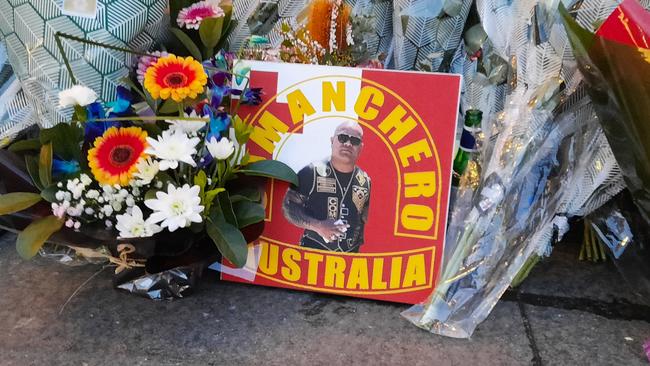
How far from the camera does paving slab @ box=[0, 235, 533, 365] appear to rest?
62.2 inches

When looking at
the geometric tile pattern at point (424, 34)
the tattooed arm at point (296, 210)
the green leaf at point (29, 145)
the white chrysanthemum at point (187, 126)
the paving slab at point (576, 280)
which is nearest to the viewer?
the white chrysanthemum at point (187, 126)

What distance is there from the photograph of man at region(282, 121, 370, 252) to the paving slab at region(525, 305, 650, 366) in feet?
1.82

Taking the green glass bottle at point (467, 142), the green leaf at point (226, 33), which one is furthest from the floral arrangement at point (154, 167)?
the green glass bottle at point (467, 142)

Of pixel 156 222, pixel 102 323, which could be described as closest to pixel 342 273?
pixel 156 222

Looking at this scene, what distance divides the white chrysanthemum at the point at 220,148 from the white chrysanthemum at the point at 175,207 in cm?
12

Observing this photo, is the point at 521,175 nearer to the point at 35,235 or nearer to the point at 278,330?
the point at 278,330

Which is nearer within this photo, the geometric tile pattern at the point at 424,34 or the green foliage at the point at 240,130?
the green foliage at the point at 240,130

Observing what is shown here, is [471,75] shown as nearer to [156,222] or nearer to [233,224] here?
[233,224]

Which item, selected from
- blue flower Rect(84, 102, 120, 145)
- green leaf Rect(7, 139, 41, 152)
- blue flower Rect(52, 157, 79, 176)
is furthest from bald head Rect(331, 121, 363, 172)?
green leaf Rect(7, 139, 41, 152)

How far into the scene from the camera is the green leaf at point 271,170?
1679 mm

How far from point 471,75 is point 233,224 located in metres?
0.92

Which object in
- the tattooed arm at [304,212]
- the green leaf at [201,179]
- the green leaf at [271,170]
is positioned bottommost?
the tattooed arm at [304,212]

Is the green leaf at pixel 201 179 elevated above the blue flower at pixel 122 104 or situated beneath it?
situated beneath

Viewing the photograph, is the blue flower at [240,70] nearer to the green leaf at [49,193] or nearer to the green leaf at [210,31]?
the green leaf at [210,31]
